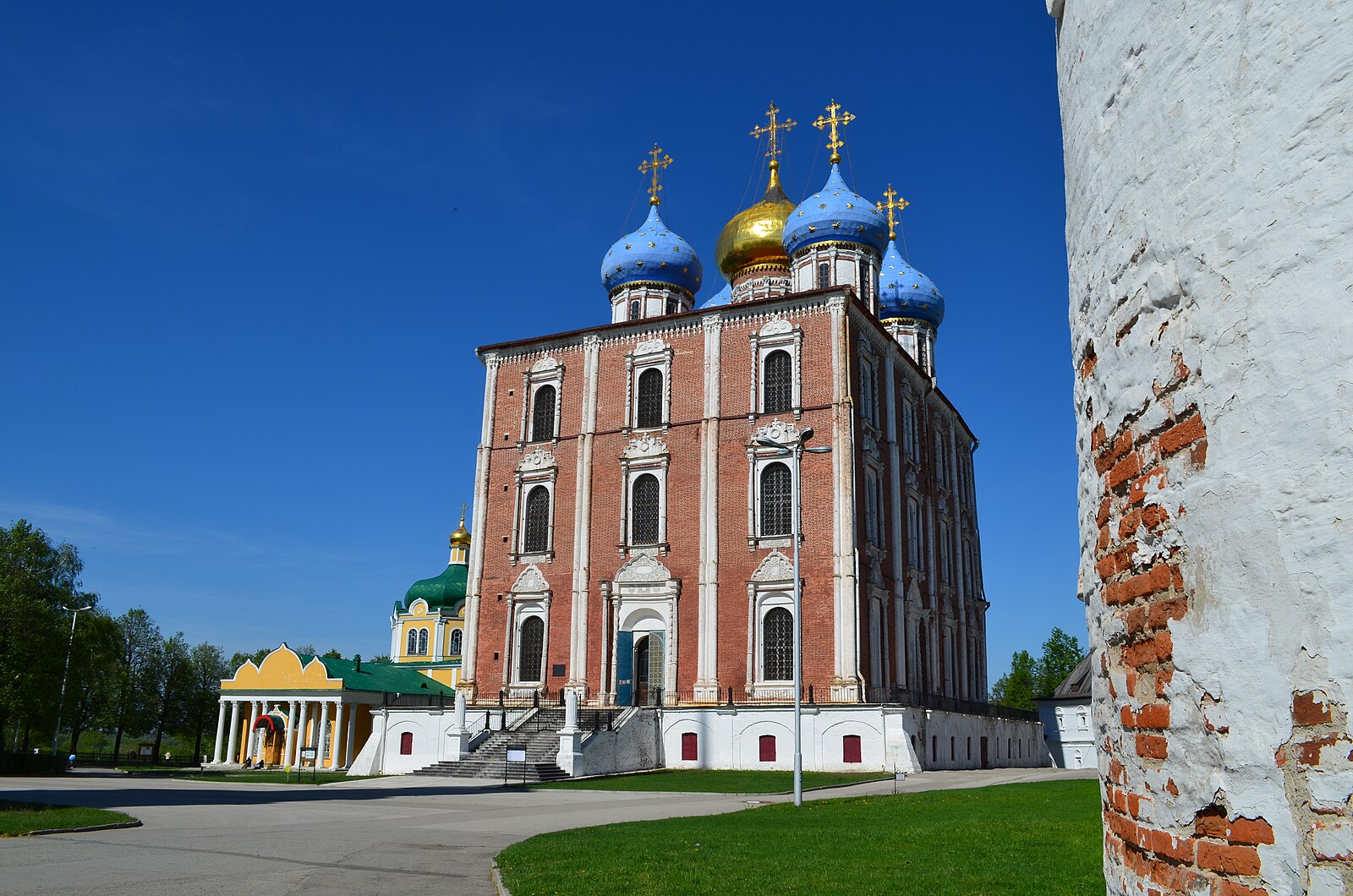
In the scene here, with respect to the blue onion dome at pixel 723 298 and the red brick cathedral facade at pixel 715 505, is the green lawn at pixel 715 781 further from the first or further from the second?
the blue onion dome at pixel 723 298

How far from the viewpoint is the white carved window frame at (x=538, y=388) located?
37.8m

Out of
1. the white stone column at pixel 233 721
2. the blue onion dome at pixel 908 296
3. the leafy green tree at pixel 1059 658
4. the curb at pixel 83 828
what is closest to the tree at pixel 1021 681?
the leafy green tree at pixel 1059 658

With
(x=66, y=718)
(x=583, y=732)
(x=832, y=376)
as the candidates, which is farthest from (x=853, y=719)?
(x=66, y=718)

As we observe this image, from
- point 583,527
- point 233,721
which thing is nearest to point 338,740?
point 233,721

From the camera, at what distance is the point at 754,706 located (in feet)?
102

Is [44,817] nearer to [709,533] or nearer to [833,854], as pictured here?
[833,854]

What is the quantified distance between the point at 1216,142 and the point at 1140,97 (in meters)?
0.50

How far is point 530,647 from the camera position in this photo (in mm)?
35750

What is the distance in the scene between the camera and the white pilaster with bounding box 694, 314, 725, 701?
107 feet

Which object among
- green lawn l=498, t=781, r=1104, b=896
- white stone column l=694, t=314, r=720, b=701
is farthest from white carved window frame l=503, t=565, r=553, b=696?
green lawn l=498, t=781, r=1104, b=896

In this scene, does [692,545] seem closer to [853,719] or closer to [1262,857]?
[853,719]

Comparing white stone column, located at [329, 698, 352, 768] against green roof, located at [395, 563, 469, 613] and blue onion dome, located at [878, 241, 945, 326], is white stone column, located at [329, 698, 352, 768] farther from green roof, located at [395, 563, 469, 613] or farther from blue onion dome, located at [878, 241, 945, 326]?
blue onion dome, located at [878, 241, 945, 326]

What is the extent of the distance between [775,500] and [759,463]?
127cm

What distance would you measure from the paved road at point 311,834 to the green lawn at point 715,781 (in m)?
1.22
